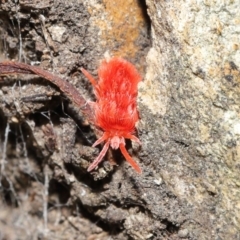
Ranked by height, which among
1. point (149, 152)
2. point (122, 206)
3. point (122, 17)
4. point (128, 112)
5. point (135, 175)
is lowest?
point (122, 206)

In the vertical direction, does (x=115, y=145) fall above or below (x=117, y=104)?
below

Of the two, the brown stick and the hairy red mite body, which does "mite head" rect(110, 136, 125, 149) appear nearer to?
the hairy red mite body

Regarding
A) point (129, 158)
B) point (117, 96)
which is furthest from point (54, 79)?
point (129, 158)

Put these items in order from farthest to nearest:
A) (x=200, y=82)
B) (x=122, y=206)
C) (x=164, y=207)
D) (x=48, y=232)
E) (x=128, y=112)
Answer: (x=48, y=232)
(x=122, y=206)
(x=164, y=207)
(x=128, y=112)
(x=200, y=82)

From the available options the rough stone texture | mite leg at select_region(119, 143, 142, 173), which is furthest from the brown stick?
mite leg at select_region(119, 143, 142, 173)

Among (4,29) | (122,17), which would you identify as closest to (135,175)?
(122,17)

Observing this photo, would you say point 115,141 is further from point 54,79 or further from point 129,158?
point 54,79

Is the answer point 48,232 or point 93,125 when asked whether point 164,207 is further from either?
point 48,232
